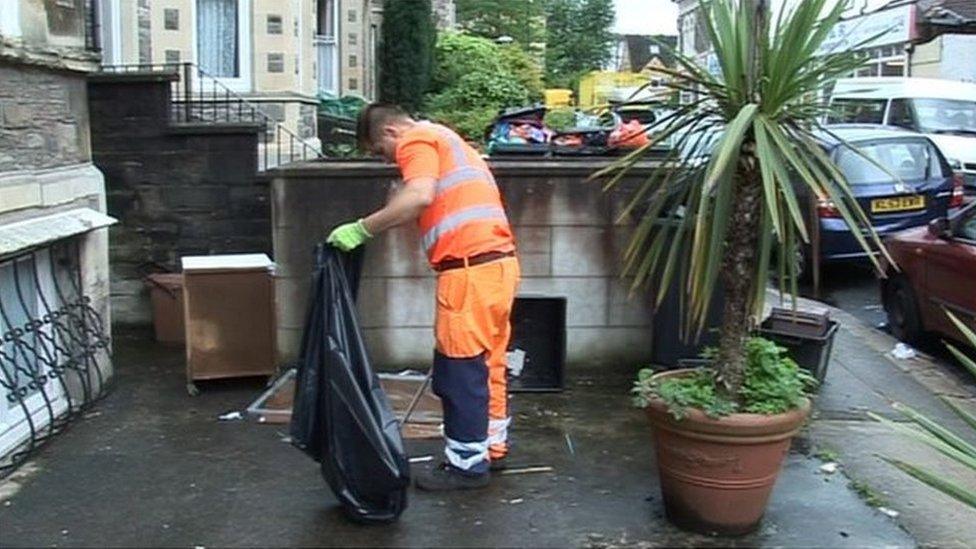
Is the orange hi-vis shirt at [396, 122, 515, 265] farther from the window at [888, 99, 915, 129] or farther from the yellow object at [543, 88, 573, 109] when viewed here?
the yellow object at [543, 88, 573, 109]

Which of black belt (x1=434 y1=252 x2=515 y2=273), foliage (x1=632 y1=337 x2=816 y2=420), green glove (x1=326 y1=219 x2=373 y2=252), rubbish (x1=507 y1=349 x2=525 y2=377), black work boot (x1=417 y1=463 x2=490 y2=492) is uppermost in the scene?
green glove (x1=326 y1=219 x2=373 y2=252)

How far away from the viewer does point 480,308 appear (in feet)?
15.3

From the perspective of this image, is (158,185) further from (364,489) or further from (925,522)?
(925,522)

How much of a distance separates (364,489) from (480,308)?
915mm

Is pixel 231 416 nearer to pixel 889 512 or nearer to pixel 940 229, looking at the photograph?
pixel 889 512

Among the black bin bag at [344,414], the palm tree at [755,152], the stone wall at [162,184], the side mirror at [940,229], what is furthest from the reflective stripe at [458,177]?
the side mirror at [940,229]

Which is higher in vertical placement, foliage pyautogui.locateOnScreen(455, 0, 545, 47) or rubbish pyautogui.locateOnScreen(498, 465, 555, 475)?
foliage pyautogui.locateOnScreen(455, 0, 545, 47)

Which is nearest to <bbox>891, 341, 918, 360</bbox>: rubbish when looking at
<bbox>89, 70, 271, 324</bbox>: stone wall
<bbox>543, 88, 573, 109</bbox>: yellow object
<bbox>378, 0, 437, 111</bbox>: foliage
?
<bbox>89, 70, 271, 324</bbox>: stone wall

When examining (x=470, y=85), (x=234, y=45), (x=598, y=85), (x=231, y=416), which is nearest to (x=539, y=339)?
(x=231, y=416)

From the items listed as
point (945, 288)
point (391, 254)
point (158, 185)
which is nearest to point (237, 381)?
point (391, 254)

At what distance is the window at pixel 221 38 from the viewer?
1222cm

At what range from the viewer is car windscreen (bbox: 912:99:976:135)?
17.2 m

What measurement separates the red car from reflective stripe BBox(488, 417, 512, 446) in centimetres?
420

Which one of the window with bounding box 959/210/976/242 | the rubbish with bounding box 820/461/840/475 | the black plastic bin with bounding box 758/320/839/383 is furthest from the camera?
the window with bounding box 959/210/976/242
